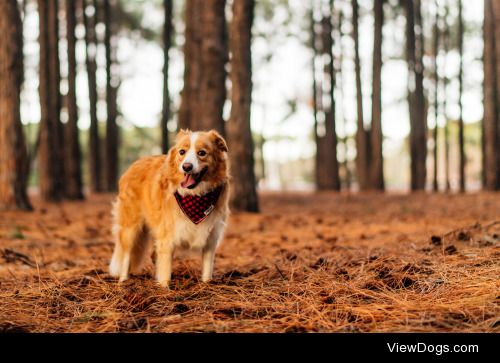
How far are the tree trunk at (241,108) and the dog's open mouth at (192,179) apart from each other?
735 centimetres

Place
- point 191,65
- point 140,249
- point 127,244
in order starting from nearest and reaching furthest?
1. point 127,244
2. point 140,249
3. point 191,65

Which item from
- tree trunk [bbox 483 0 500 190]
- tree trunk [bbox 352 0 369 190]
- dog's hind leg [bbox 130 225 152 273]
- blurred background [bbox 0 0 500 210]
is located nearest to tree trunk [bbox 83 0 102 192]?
blurred background [bbox 0 0 500 210]

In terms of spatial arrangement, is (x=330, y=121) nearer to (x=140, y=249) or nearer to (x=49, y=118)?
(x=49, y=118)

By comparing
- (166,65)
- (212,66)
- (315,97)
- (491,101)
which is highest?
(166,65)

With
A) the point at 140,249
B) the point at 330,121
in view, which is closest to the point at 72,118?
the point at 330,121

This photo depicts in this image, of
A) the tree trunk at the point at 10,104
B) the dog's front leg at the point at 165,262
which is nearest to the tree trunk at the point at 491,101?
the tree trunk at the point at 10,104

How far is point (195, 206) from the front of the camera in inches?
173

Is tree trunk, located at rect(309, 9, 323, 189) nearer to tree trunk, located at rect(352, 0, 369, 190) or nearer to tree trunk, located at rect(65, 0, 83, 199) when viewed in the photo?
tree trunk, located at rect(352, 0, 369, 190)

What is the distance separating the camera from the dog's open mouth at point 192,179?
4.34 metres

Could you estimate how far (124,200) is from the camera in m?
5.22

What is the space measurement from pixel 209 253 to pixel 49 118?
11905 millimetres

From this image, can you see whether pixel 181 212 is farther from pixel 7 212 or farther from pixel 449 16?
pixel 449 16

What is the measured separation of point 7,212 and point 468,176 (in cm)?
5401
